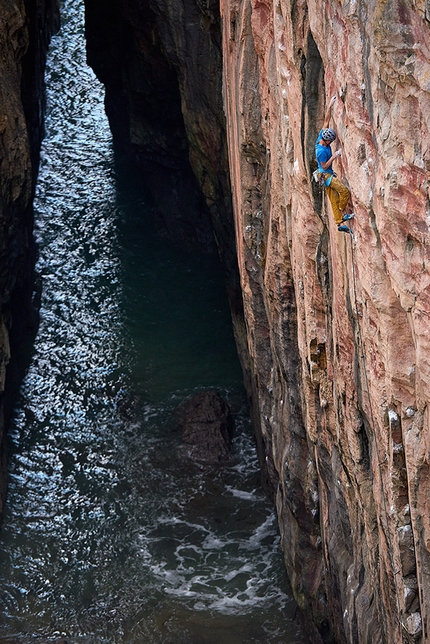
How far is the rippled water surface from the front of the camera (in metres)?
15.1

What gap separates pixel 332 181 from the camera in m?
8.41

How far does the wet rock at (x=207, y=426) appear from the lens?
18.7 meters

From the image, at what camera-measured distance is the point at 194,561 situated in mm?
16125

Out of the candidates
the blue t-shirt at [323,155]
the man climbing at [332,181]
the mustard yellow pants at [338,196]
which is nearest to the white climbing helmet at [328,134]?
the man climbing at [332,181]

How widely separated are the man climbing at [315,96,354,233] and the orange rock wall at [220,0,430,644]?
0.10 m

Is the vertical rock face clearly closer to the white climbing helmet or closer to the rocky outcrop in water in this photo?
the rocky outcrop in water

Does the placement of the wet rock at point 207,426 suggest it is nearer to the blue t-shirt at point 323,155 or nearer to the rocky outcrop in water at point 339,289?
the rocky outcrop in water at point 339,289

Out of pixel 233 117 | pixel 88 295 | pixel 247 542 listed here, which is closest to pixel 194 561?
pixel 247 542

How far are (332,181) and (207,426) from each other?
11249 mm

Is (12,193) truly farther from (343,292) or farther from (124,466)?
(343,292)

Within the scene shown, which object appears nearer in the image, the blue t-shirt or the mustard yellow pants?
the mustard yellow pants

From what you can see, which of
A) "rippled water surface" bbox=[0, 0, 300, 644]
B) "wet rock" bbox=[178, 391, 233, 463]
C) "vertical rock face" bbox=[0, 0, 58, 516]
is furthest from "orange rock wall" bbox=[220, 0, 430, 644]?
"vertical rock face" bbox=[0, 0, 58, 516]

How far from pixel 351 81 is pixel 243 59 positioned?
5952 millimetres

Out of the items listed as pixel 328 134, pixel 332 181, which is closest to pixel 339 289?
pixel 332 181
